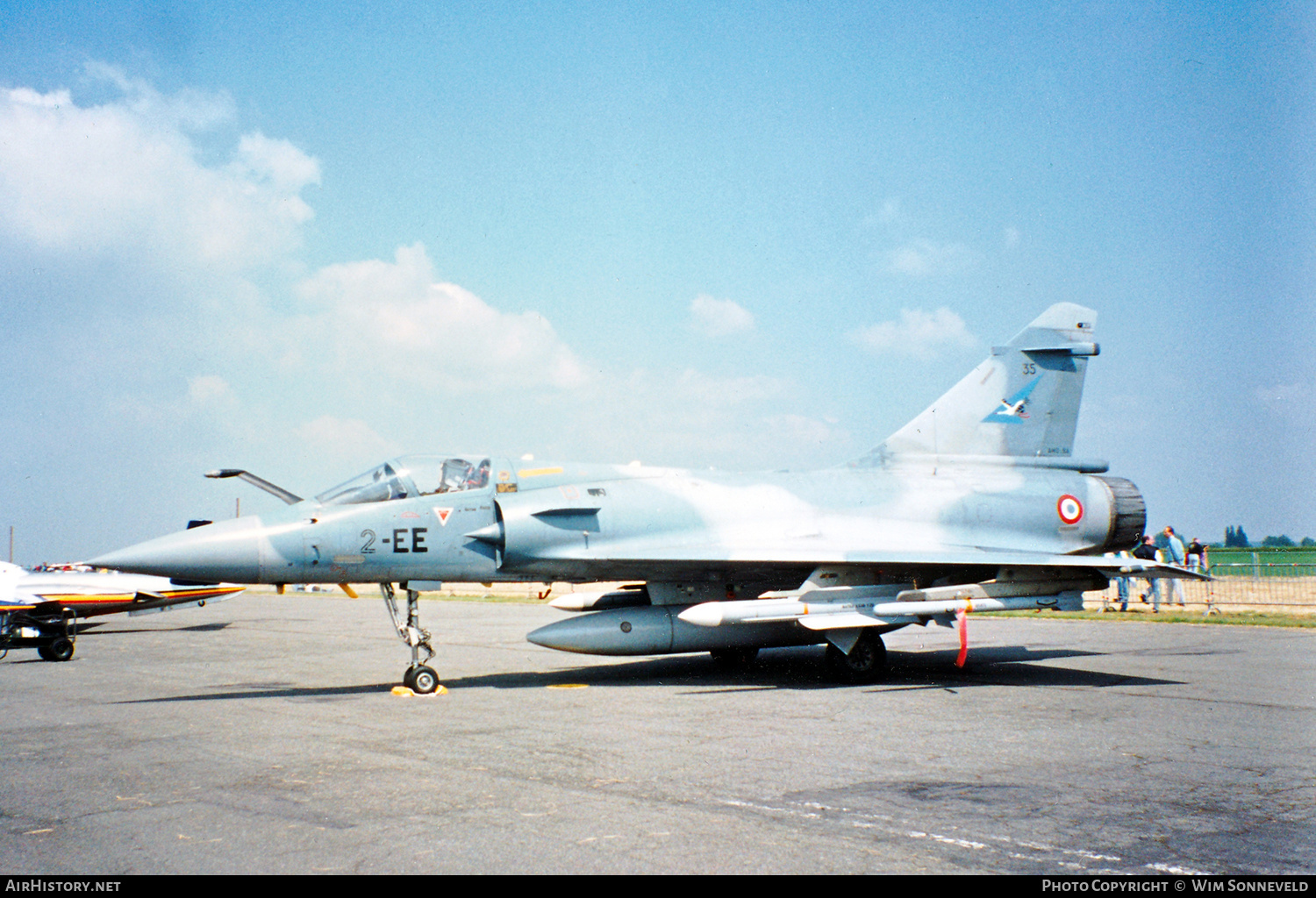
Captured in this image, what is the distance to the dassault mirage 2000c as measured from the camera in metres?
10.1

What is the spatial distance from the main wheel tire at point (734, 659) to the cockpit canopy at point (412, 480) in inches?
161

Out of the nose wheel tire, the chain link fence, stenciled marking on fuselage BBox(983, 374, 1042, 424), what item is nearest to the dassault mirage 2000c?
the nose wheel tire

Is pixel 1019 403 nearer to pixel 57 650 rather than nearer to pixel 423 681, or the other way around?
pixel 423 681

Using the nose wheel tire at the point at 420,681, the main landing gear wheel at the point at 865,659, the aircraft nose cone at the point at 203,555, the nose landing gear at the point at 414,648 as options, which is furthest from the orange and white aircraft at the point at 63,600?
the main landing gear wheel at the point at 865,659

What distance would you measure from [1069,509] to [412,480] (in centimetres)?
840

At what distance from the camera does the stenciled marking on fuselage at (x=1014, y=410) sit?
1354 cm

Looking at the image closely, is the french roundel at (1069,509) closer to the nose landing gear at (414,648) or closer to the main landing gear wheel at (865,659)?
the main landing gear wheel at (865,659)

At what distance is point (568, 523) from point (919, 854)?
7017 mm

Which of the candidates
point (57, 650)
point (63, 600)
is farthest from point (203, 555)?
point (63, 600)

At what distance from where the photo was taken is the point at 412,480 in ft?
34.6

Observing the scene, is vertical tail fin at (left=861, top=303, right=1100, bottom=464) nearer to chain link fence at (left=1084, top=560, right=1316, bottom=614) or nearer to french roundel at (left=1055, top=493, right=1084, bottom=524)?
french roundel at (left=1055, top=493, right=1084, bottom=524)
